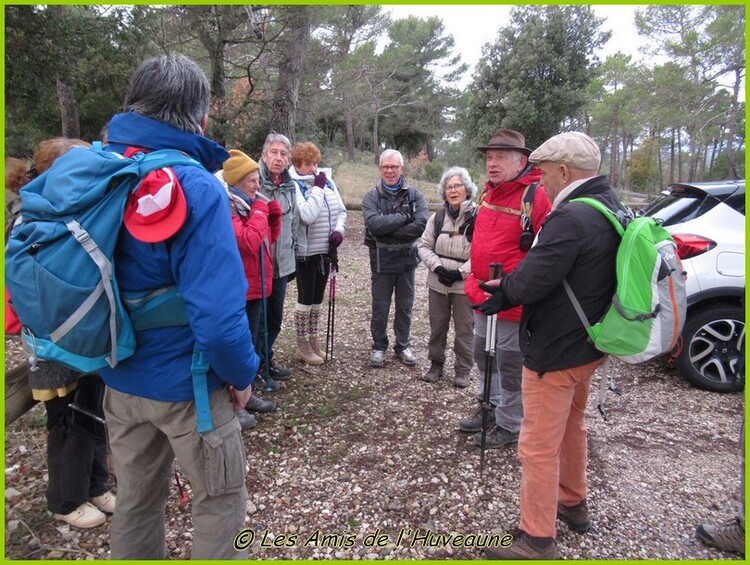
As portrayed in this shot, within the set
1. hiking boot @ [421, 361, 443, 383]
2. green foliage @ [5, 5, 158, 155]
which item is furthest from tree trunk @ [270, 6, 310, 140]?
hiking boot @ [421, 361, 443, 383]

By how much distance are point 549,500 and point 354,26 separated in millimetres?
23060

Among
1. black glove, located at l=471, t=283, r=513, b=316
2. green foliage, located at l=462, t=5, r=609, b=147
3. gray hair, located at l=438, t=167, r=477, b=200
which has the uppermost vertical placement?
green foliage, located at l=462, t=5, r=609, b=147

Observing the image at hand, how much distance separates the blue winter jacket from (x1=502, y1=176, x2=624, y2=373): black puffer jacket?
135cm

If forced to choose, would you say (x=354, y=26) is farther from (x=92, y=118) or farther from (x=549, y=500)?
(x=549, y=500)

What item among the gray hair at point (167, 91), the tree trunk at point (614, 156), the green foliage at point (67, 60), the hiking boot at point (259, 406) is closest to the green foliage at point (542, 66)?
the tree trunk at point (614, 156)

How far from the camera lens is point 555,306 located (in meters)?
2.34

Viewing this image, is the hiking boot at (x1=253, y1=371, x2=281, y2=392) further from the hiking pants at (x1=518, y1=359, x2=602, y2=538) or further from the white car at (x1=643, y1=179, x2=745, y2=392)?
the white car at (x1=643, y1=179, x2=745, y2=392)

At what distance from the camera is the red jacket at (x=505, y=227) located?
323 cm

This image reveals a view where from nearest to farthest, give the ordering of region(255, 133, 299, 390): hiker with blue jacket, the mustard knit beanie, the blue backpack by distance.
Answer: the blue backpack, the mustard knit beanie, region(255, 133, 299, 390): hiker with blue jacket

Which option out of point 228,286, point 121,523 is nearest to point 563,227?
point 228,286

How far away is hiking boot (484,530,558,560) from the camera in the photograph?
2373mm

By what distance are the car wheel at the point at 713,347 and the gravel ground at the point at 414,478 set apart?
16cm

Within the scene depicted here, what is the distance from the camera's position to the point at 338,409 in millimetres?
4039

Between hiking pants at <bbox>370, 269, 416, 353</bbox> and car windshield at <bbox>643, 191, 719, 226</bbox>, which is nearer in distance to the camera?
car windshield at <bbox>643, 191, 719, 226</bbox>
